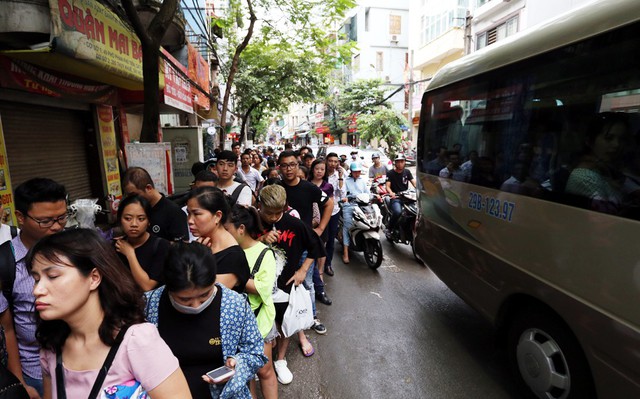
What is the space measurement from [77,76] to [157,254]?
191 inches

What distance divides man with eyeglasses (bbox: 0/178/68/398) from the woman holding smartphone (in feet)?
2.26

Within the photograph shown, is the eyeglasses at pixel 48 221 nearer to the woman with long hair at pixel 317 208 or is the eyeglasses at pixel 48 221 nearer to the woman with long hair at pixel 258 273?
the woman with long hair at pixel 258 273

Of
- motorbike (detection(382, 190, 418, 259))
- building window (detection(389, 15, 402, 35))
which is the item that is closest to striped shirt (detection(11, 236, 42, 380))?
motorbike (detection(382, 190, 418, 259))

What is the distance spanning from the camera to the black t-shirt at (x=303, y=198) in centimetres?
407

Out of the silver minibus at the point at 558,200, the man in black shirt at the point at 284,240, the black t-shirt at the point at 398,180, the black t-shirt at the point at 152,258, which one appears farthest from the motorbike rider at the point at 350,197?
the black t-shirt at the point at 152,258

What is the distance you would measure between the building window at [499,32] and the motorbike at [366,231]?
1353cm

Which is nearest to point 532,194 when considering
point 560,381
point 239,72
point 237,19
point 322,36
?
point 560,381

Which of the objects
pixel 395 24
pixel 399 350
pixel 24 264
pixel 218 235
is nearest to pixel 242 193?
pixel 218 235

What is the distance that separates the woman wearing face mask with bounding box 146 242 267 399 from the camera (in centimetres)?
150

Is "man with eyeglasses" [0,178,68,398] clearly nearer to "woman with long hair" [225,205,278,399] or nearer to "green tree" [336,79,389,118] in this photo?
"woman with long hair" [225,205,278,399]

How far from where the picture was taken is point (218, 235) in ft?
7.03

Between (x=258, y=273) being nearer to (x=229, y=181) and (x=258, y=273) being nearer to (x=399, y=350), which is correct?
(x=399, y=350)

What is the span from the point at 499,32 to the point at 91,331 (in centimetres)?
1952

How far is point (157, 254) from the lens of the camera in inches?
90.5
